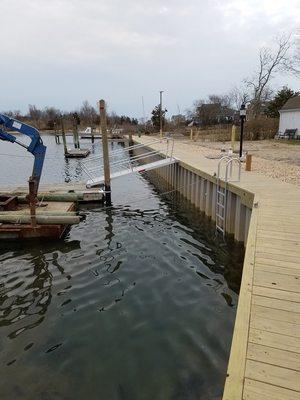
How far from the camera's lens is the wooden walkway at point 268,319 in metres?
2.73

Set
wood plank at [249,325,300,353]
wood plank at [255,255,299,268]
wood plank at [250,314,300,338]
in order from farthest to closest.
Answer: wood plank at [255,255,299,268] < wood plank at [250,314,300,338] < wood plank at [249,325,300,353]

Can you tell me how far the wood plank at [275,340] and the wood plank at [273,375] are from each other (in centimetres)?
30

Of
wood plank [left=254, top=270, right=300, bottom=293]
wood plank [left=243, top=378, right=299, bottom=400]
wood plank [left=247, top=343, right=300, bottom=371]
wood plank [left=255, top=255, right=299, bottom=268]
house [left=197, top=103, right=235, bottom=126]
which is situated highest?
house [left=197, top=103, right=235, bottom=126]

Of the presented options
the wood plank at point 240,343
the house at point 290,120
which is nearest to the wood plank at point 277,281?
the wood plank at point 240,343

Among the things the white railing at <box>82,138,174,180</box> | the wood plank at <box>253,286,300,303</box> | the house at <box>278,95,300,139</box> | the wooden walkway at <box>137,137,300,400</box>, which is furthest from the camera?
the house at <box>278,95,300,139</box>

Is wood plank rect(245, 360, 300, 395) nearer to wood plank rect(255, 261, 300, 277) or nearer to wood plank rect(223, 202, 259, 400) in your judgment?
wood plank rect(223, 202, 259, 400)

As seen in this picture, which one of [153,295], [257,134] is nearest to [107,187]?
[153,295]

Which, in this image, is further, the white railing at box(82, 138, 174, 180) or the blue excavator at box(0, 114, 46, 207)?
the white railing at box(82, 138, 174, 180)

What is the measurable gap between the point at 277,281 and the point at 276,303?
1.82 feet

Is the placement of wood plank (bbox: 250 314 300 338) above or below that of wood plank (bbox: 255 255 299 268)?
above

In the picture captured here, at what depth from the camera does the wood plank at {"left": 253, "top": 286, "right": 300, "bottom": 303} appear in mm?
4068

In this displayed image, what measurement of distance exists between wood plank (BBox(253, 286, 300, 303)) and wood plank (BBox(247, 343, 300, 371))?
0.98 meters

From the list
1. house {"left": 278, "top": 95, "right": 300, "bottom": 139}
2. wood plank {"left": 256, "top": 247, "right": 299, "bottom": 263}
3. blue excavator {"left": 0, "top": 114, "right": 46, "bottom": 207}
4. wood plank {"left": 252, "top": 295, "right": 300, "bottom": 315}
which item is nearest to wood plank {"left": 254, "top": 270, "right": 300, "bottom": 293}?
wood plank {"left": 252, "top": 295, "right": 300, "bottom": 315}

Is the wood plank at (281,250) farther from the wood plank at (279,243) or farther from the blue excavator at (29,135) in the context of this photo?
the blue excavator at (29,135)
